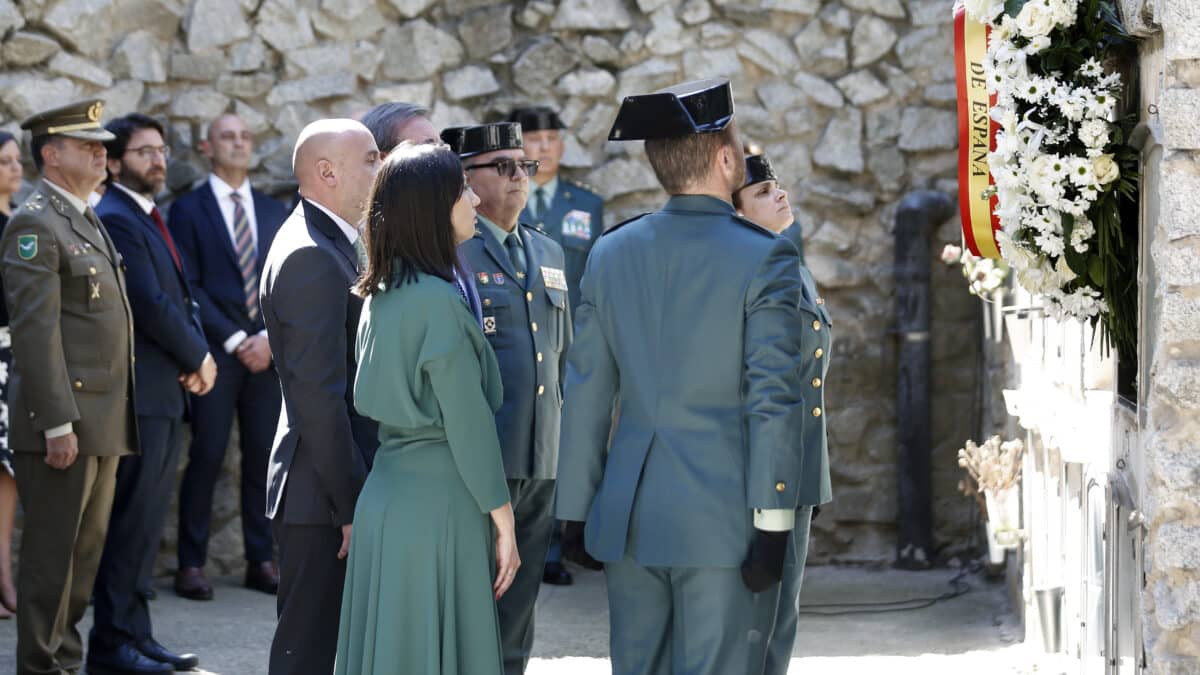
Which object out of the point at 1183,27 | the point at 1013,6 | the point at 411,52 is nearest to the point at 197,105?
the point at 411,52

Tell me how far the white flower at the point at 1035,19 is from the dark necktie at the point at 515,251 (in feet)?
4.86

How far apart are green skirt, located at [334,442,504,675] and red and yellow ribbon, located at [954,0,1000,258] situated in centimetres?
128

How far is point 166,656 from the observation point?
467cm

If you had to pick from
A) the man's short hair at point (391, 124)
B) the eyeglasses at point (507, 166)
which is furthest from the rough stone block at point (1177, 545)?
the man's short hair at point (391, 124)

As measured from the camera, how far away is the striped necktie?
231 inches

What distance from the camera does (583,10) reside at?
20.7ft

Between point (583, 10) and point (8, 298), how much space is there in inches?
111

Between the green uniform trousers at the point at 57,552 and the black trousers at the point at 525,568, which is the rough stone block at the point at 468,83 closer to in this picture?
the green uniform trousers at the point at 57,552

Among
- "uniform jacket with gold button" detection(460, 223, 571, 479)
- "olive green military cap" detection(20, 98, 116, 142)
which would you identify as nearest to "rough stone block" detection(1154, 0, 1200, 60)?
"uniform jacket with gold button" detection(460, 223, 571, 479)

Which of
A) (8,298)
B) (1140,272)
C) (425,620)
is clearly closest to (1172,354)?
(1140,272)

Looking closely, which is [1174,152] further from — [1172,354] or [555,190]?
[555,190]

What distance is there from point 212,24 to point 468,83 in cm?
105

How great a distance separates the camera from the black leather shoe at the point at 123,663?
4598 millimetres

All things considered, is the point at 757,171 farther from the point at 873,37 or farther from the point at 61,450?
the point at 873,37
